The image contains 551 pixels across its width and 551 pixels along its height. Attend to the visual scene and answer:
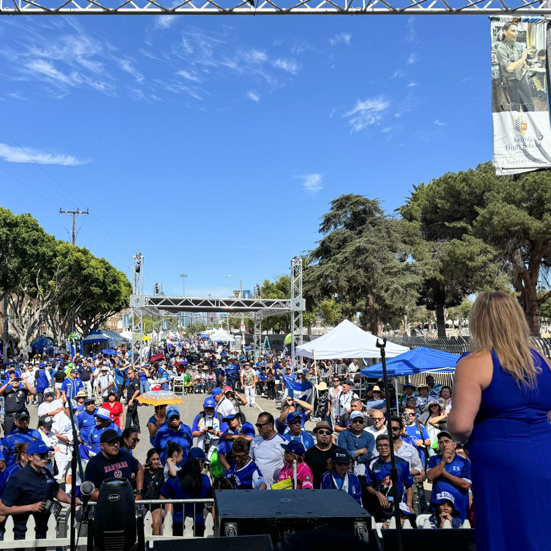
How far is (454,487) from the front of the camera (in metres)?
5.50

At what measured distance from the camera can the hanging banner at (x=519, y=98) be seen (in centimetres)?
695

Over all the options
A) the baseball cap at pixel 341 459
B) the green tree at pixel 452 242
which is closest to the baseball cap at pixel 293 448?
the baseball cap at pixel 341 459

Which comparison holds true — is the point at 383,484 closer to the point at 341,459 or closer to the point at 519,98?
the point at 341,459

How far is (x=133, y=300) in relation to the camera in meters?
27.3

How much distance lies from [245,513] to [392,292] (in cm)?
3331

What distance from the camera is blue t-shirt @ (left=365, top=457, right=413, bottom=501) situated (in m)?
5.46

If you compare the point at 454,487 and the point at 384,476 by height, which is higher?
the point at 384,476

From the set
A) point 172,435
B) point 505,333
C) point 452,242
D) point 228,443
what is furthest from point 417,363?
point 452,242

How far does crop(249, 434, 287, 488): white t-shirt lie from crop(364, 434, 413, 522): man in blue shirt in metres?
1.08

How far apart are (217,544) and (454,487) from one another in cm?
369

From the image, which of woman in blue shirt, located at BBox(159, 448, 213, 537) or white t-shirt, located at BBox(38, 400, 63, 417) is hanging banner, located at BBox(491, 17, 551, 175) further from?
white t-shirt, located at BBox(38, 400, 63, 417)

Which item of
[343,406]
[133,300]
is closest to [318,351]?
[343,406]

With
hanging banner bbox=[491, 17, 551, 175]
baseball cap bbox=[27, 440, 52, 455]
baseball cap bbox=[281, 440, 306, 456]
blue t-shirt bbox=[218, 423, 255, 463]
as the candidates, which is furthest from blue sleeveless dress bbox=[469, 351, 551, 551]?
hanging banner bbox=[491, 17, 551, 175]

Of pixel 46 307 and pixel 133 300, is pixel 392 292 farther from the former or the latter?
pixel 46 307
